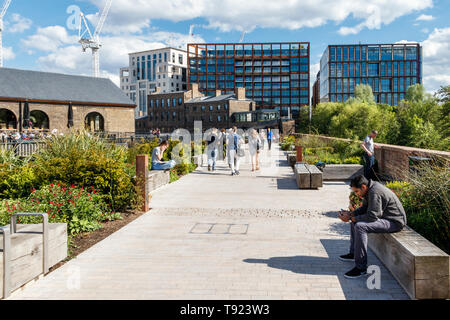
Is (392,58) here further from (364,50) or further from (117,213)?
(117,213)

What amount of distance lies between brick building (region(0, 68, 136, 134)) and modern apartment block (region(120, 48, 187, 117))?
87.6m

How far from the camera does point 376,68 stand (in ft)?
387

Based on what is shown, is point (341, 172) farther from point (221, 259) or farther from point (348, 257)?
point (221, 259)

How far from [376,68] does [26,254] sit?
126m

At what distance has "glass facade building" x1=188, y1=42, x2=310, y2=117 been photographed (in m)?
116

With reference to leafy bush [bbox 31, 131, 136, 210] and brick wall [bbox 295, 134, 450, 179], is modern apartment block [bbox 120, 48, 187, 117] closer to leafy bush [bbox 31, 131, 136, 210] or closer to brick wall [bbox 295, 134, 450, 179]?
brick wall [bbox 295, 134, 450, 179]

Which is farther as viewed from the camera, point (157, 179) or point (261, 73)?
point (261, 73)

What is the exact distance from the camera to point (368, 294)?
4.11 metres

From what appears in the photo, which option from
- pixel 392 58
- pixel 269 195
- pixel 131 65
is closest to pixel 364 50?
pixel 392 58

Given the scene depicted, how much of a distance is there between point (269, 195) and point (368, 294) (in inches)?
256

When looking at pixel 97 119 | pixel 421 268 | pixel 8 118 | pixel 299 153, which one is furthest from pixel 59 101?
pixel 421 268

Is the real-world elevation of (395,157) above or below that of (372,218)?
above
